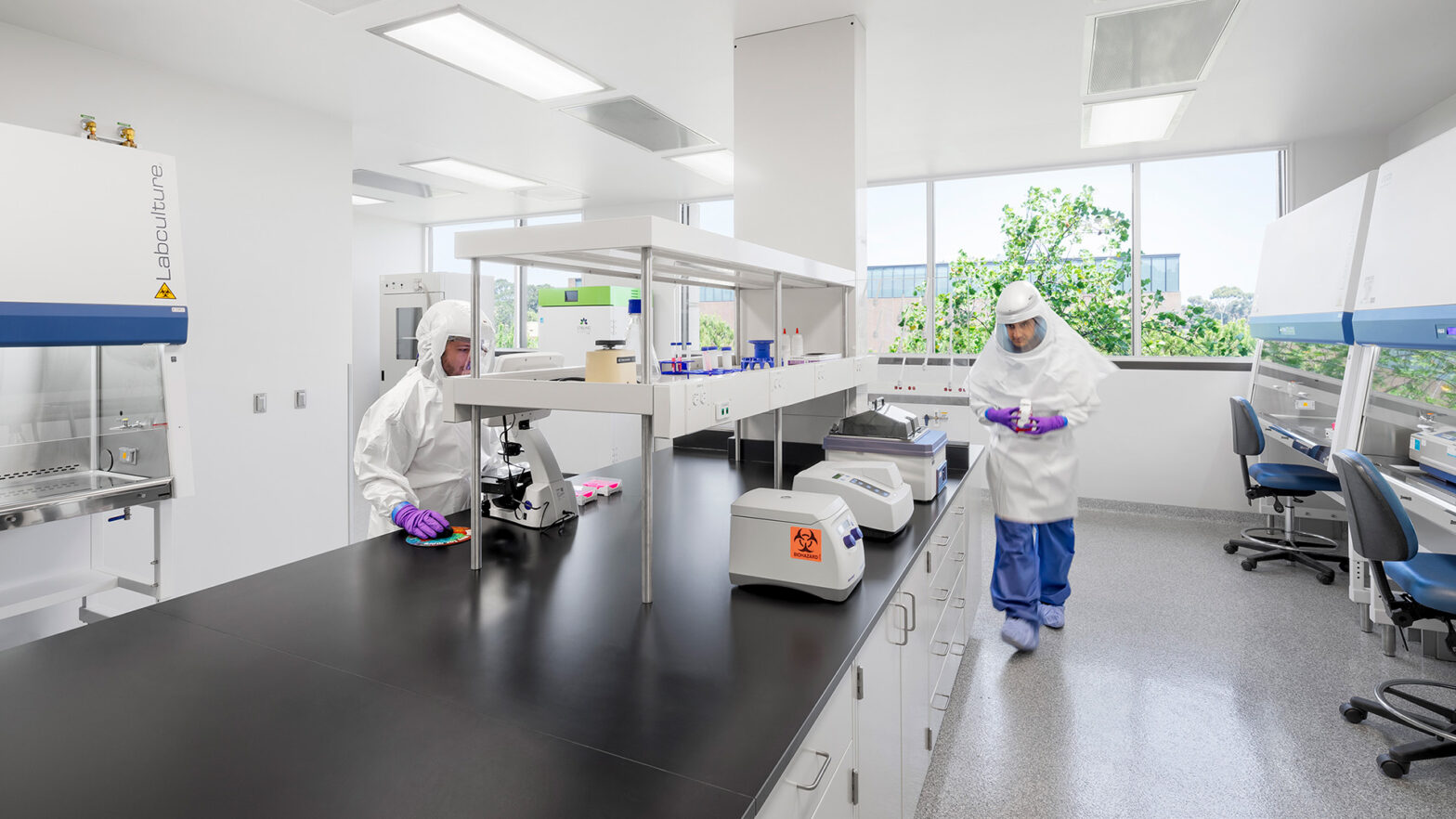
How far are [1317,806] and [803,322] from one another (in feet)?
7.13

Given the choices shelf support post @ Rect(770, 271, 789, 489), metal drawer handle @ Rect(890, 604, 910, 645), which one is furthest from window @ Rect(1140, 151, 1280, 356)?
metal drawer handle @ Rect(890, 604, 910, 645)

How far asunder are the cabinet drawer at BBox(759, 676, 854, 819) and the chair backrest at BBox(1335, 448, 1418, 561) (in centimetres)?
207

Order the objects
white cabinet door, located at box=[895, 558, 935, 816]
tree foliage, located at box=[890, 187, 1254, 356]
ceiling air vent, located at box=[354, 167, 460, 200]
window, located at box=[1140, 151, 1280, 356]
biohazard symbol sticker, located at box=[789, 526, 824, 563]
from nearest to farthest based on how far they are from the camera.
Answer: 1. biohazard symbol sticker, located at box=[789, 526, 824, 563]
2. white cabinet door, located at box=[895, 558, 935, 816]
3. window, located at box=[1140, 151, 1280, 356]
4. tree foliage, located at box=[890, 187, 1254, 356]
5. ceiling air vent, located at box=[354, 167, 460, 200]

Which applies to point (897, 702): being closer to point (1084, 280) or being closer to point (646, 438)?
point (646, 438)

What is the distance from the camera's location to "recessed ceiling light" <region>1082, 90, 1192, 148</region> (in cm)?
356

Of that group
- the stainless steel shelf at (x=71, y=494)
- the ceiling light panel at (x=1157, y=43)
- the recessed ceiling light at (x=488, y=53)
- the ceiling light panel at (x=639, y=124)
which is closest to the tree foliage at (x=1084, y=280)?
the ceiling light panel at (x=1157, y=43)

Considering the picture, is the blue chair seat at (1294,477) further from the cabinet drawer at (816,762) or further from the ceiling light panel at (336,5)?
the ceiling light panel at (336,5)

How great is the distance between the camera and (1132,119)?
3883mm

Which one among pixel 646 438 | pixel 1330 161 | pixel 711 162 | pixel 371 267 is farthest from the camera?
pixel 371 267

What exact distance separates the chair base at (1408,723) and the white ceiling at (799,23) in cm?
254

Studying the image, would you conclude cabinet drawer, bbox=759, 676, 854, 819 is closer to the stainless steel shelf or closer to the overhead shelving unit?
the overhead shelving unit

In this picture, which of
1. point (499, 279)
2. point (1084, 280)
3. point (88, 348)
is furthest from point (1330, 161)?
point (499, 279)

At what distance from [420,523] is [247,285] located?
8.46 feet

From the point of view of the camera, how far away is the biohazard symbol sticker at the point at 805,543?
1.34 metres
